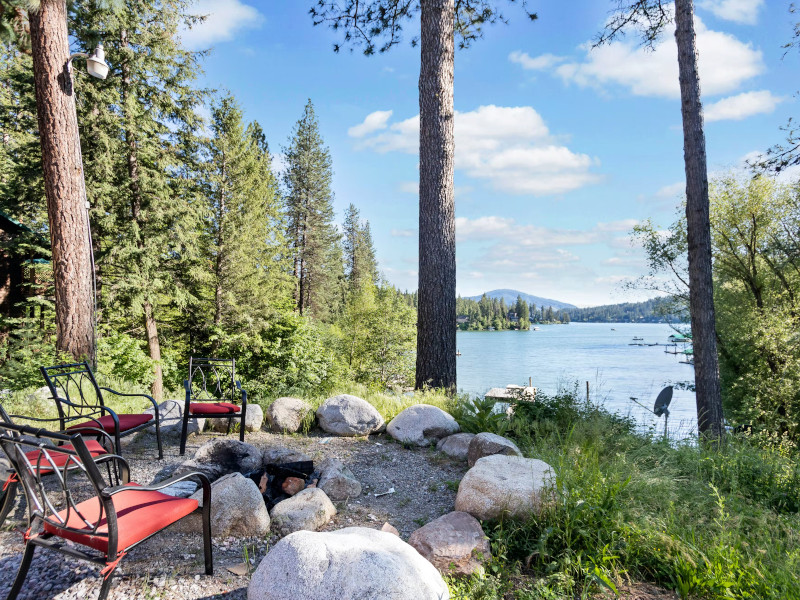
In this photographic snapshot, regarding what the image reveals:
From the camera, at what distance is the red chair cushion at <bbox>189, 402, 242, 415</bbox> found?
161 inches

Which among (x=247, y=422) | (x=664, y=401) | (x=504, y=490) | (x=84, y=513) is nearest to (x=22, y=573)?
(x=84, y=513)

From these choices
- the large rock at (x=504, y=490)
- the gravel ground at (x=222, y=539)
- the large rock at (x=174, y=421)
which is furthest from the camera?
the large rock at (x=174, y=421)

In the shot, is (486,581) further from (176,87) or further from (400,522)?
(176,87)

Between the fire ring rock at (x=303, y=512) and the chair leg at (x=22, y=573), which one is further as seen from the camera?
the fire ring rock at (x=303, y=512)

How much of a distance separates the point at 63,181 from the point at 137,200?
5458mm

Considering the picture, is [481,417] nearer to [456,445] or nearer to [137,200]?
[456,445]

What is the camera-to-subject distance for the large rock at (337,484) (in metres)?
3.23

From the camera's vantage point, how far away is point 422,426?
4629 millimetres

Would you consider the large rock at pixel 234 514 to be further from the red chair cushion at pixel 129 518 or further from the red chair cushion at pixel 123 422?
the red chair cushion at pixel 123 422

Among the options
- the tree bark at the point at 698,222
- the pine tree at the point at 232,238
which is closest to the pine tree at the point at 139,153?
the pine tree at the point at 232,238

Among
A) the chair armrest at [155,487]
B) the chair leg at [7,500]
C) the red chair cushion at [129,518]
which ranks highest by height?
the chair armrest at [155,487]

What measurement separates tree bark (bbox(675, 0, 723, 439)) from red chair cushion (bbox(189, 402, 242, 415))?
6.81m

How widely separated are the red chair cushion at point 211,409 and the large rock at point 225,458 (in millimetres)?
734

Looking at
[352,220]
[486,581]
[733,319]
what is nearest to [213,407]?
[486,581]
